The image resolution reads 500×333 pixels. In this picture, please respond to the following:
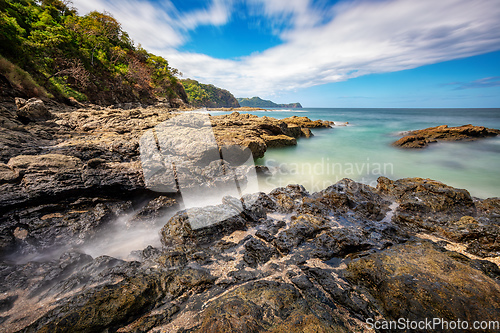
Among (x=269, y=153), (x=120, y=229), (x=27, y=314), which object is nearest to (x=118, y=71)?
(x=269, y=153)

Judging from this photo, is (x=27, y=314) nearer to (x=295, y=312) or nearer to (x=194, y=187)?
(x=295, y=312)

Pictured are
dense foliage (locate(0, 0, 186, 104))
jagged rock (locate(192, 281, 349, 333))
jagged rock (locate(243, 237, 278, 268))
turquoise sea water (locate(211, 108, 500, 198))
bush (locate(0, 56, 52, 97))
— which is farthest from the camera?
dense foliage (locate(0, 0, 186, 104))

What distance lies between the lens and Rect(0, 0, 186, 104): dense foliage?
39.4 feet

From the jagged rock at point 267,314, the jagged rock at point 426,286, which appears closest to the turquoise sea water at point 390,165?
the jagged rock at point 426,286

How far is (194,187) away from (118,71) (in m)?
28.8

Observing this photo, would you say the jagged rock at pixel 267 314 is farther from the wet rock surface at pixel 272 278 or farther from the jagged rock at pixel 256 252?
the jagged rock at pixel 256 252

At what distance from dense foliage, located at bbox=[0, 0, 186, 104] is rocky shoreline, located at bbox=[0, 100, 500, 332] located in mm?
9463

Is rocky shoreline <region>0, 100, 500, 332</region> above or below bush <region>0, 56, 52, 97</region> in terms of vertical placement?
below

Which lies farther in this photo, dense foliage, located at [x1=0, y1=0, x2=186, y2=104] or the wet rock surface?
dense foliage, located at [x1=0, y1=0, x2=186, y2=104]

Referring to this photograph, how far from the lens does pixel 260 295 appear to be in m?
2.57

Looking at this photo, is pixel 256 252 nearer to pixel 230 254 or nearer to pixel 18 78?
pixel 230 254

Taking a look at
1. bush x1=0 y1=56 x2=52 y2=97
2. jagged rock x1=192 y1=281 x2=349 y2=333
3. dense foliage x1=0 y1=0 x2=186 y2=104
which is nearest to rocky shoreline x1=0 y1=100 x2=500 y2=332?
jagged rock x1=192 y1=281 x2=349 y2=333

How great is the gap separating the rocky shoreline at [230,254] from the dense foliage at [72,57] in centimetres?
946

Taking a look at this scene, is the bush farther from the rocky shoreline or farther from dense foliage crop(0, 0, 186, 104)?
the rocky shoreline
